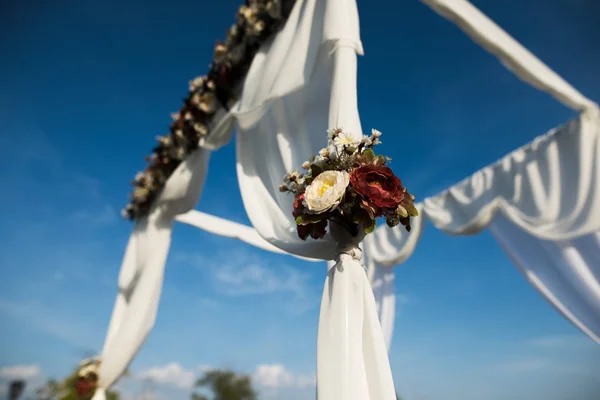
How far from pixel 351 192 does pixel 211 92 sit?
1.86m

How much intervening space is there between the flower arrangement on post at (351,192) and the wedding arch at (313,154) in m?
0.12

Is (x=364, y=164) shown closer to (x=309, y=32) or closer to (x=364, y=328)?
(x=364, y=328)

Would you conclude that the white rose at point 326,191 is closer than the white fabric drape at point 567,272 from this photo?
Yes

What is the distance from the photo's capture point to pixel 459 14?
1.91 meters

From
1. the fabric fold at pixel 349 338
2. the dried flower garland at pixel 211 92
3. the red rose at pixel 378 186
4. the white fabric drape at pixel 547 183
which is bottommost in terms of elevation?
the fabric fold at pixel 349 338

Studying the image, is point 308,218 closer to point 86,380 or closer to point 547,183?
point 547,183

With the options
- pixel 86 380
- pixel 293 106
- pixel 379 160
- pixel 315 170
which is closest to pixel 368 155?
pixel 379 160

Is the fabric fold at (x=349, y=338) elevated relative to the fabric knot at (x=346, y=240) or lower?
lower

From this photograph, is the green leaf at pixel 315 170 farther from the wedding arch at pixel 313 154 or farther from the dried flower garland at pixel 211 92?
the dried flower garland at pixel 211 92

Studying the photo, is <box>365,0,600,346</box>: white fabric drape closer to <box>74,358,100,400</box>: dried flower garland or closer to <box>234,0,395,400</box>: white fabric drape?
<box>234,0,395,400</box>: white fabric drape

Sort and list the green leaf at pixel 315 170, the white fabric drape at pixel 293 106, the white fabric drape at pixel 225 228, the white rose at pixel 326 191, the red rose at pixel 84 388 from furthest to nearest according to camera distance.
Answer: the white fabric drape at pixel 225 228 → the red rose at pixel 84 388 → the white fabric drape at pixel 293 106 → the green leaf at pixel 315 170 → the white rose at pixel 326 191

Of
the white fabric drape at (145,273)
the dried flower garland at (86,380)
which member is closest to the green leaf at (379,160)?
the white fabric drape at (145,273)

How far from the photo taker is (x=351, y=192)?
1.08 metres

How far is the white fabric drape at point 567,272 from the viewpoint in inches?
89.7
